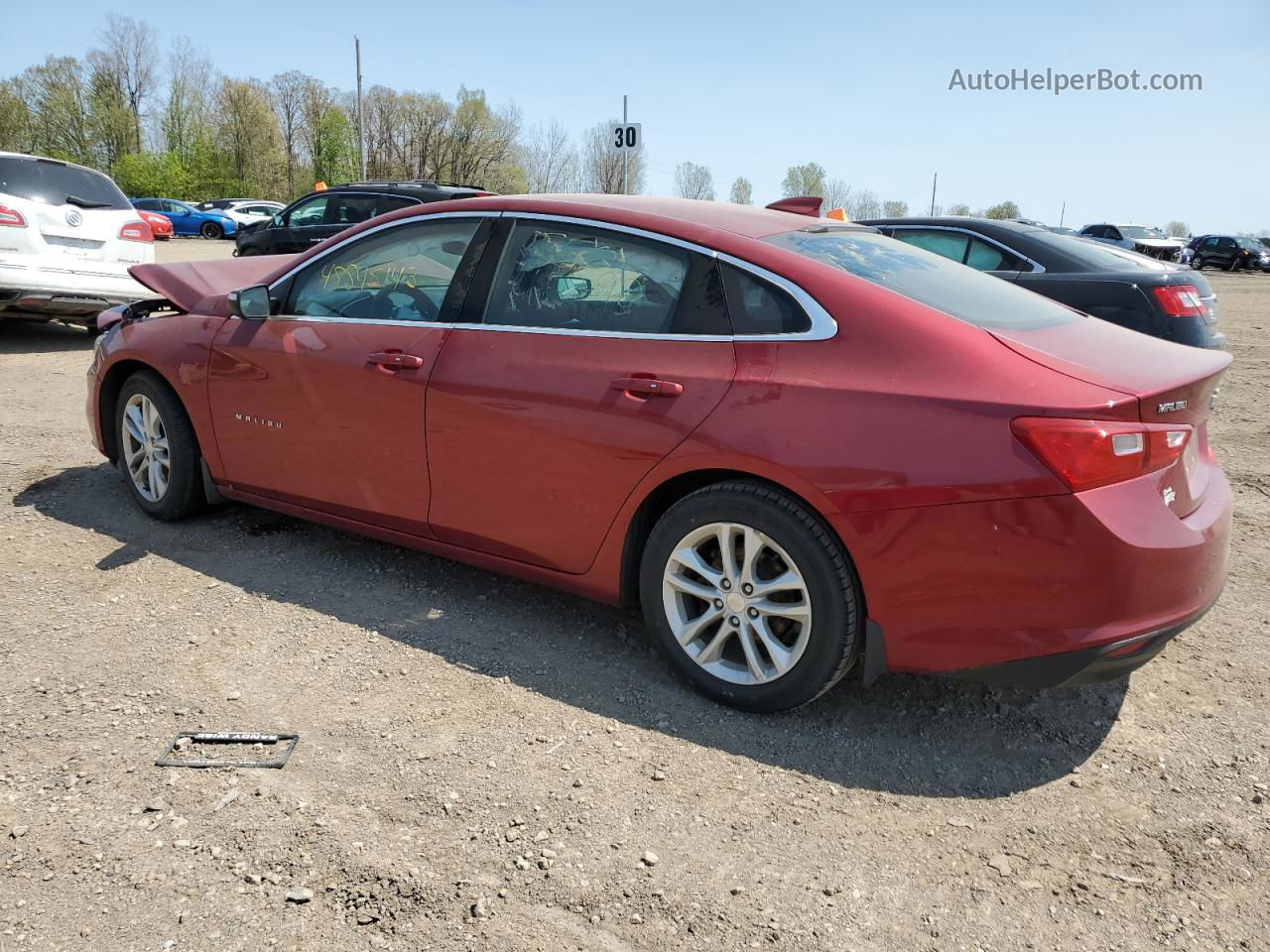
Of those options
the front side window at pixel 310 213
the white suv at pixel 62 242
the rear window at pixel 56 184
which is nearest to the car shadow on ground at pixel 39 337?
the white suv at pixel 62 242

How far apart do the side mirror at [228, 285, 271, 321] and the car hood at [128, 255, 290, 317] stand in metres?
0.28

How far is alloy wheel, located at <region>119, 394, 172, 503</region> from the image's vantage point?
15.5ft

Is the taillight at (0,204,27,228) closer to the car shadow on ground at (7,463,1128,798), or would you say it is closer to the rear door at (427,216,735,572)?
the car shadow on ground at (7,463,1128,798)

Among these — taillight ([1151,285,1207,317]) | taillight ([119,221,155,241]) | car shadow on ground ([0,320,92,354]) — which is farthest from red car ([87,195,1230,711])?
car shadow on ground ([0,320,92,354])

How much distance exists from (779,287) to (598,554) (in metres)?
1.08

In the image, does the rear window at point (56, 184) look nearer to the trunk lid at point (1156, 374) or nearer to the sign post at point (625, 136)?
the sign post at point (625, 136)

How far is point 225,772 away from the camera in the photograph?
8.99 ft

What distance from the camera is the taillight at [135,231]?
9547mm

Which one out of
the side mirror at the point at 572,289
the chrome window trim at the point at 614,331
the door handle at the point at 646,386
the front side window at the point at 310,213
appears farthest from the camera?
the front side window at the point at 310,213

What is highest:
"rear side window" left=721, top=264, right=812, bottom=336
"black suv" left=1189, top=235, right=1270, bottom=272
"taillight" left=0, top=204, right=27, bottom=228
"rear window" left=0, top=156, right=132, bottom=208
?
"rear window" left=0, top=156, right=132, bottom=208

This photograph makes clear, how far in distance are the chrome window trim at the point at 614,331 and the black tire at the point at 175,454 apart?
31.3 inches

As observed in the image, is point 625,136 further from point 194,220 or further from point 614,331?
point 194,220

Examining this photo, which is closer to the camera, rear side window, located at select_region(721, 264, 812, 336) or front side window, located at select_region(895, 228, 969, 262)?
rear side window, located at select_region(721, 264, 812, 336)

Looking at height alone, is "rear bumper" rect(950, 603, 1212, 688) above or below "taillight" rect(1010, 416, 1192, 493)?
below
